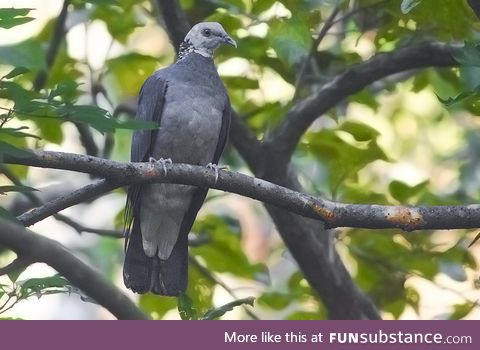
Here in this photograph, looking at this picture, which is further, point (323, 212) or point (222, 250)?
point (222, 250)

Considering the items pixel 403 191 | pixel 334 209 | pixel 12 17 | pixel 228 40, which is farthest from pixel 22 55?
pixel 403 191

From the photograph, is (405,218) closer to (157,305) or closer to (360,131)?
(360,131)

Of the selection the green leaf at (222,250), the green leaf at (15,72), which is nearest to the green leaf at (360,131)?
the green leaf at (222,250)

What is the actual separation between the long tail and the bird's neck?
0.92 meters

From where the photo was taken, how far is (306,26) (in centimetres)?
447

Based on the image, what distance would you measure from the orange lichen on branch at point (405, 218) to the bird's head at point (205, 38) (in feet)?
5.27

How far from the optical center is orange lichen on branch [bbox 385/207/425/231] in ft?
12.1

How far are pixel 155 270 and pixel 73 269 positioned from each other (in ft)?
1.98

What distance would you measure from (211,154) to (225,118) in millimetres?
188

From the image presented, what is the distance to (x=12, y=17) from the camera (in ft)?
9.25

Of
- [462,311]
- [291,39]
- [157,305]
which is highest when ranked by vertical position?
[291,39]

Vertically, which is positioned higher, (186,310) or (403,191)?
(403,191)

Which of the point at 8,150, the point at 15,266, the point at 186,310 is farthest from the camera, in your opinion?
the point at 186,310

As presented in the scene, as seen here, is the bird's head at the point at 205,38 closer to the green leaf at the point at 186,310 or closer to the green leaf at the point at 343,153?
the green leaf at the point at 343,153
